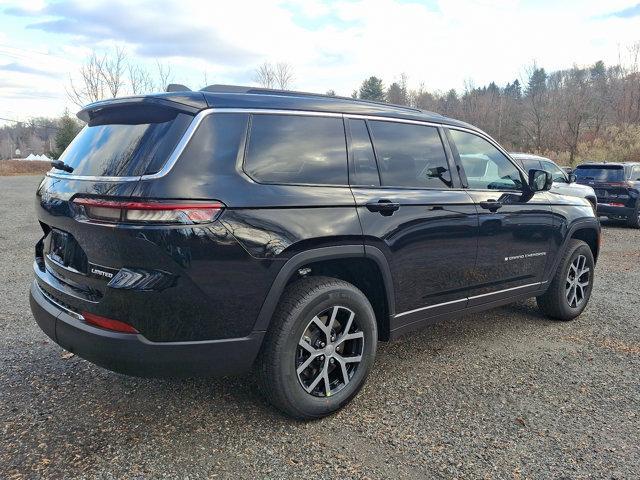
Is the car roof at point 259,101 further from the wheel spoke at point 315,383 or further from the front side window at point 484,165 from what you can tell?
the wheel spoke at point 315,383

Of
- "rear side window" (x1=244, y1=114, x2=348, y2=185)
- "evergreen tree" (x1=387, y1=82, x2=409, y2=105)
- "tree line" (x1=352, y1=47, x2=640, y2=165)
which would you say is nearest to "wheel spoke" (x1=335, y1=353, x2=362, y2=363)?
"rear side window" (x1=244, y1=114, x2=348, y2=185)

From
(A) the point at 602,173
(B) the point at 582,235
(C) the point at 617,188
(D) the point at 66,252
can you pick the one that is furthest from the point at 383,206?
(A) the point at 602,173

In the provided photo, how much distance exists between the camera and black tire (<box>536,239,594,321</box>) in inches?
185

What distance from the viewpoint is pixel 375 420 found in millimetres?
2988

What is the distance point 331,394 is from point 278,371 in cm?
43

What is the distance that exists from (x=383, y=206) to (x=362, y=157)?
13.9 inches

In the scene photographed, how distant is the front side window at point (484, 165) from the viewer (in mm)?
3941

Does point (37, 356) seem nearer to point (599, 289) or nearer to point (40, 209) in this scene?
point (40, 209)

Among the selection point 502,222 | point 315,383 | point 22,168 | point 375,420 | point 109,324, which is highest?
point 22,168

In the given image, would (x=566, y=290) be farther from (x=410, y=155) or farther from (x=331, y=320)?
(x=331, y=320)

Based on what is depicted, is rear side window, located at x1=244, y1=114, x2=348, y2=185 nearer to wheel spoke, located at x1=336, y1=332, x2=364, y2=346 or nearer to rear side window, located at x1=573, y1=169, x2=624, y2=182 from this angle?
wheel spoke, located at x1=336, y1=332, x2=364, y2=346

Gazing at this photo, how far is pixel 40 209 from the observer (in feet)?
9.78

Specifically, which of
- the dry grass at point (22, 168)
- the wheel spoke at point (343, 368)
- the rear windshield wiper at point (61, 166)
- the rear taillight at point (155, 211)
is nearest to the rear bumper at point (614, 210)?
the wheel spoke at point (343, 368)

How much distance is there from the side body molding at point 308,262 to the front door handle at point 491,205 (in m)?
1.14
